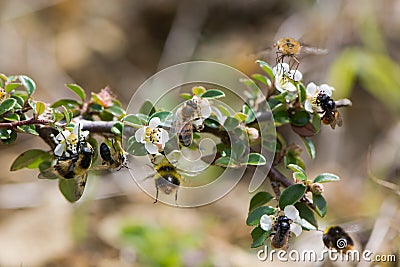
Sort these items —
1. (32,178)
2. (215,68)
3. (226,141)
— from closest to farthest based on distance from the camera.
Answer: (226,141) → (32,178) → (215,68)

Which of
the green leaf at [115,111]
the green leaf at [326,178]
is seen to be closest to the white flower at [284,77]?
the green leaf at [326,178]

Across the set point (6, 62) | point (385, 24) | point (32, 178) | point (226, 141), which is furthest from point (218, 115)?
point (385, 24)

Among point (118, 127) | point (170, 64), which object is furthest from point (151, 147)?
point (170, 64)

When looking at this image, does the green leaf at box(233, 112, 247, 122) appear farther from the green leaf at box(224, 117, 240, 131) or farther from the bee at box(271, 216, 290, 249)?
the bee at box(271, 216, 290, 249)

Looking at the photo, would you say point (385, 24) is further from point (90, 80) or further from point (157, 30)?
point (90, 80)

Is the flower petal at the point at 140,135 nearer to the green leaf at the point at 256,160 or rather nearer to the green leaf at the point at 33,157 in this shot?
the green leaf at the point at 256,160

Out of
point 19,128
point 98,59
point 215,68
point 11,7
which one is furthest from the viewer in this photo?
point 98,59

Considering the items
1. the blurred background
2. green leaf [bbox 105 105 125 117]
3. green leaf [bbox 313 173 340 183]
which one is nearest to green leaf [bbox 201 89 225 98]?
green leaf [bbox 105 105 125 117]
